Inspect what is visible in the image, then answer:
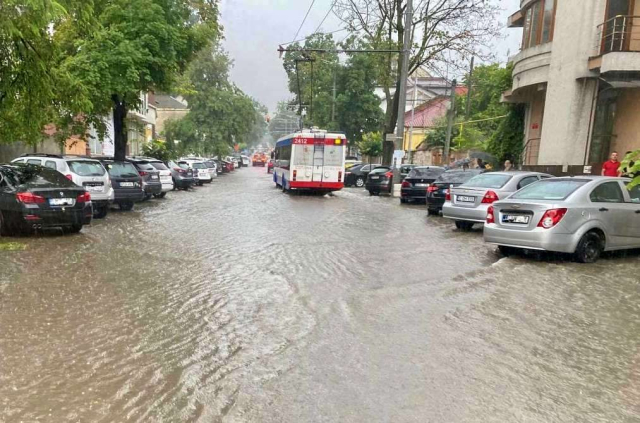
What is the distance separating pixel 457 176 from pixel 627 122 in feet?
20.6

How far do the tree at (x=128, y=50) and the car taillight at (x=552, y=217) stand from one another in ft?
43.4

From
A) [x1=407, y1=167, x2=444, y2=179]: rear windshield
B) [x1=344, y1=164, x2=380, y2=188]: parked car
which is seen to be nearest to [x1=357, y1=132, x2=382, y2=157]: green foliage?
[x1=344, y1=164, x2=380, y2=188]: parked car

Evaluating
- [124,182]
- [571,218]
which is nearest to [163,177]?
[124,182]

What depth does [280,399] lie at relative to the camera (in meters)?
3.84

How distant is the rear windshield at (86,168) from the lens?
1361cm

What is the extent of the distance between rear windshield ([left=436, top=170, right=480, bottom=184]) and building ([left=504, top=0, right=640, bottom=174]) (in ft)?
12.8

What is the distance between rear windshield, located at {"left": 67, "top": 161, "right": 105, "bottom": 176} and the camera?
1361 centimetres

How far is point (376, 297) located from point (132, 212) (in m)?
11.7

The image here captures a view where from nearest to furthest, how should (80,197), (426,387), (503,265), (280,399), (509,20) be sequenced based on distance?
(280,399)
(426,387)
(503,265)
(80,197)
(509,20)

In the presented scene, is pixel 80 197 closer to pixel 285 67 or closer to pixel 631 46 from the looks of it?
pixel 631 46

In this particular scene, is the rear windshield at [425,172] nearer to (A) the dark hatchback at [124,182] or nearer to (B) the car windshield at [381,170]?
(B) the car windshield at [381,170]

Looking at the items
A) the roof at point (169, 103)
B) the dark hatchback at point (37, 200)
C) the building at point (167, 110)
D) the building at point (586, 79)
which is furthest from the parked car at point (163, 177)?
the roof at point (169, 103)

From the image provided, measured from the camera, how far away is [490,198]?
12125 mm

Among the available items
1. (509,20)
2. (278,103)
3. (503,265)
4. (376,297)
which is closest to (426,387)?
(376,297)
